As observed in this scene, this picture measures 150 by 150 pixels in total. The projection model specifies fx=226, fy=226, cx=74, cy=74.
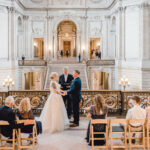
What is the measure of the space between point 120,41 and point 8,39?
12978 millimetres

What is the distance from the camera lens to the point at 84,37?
110 ft

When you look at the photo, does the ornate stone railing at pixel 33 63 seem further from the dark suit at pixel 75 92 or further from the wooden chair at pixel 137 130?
the wooden chair at pixel 137 130

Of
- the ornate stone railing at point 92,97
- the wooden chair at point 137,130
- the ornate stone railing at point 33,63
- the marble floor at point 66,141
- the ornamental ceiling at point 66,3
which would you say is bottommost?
the marble floor at point 66,141

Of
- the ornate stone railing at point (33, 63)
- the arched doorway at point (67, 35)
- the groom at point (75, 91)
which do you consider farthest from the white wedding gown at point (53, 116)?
the arched doorway at point (67, 35)

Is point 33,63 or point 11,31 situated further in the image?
point 33,63

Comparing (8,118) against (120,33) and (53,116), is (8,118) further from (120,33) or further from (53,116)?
(120,33)

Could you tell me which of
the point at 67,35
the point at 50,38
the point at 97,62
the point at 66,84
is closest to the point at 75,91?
the point at 66,84

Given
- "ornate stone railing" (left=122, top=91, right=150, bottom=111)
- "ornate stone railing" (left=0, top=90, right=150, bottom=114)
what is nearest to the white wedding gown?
"ornate stone railing" (left=0, top=90, right=150, bottom=114)

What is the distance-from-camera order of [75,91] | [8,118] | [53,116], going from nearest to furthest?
[8,118], [53,116], [75,91]

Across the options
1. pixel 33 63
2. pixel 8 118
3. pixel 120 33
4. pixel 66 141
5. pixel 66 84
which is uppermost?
pixel 120 33

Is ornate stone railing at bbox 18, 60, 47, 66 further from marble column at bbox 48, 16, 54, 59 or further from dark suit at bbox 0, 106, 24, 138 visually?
dark suit at bbox 0, 106, 24, 138

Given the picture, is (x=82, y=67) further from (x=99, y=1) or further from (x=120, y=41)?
(x=99, y=1)

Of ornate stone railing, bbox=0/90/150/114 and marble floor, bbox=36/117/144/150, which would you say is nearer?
marble floor, bbox=36/117/144/150

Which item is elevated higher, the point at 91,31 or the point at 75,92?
the point at 91,31
